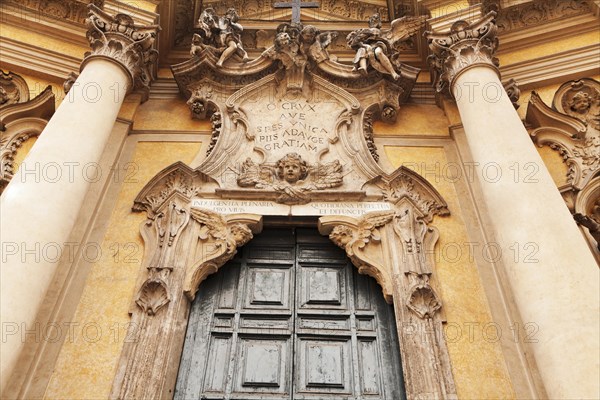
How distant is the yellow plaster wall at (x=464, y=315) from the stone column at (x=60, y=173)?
3683 millimetres

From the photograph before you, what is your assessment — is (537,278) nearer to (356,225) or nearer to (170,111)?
(356,225)

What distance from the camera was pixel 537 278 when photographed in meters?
4.41

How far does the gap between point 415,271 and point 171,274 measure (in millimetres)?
2453

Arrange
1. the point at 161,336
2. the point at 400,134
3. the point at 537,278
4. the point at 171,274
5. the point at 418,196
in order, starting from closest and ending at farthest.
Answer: the point at 537,278 → the point at 161,336 → the point at 171,274 → the point at 418,196 → the point at 400,134

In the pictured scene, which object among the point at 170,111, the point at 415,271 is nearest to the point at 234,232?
the point at 415,271

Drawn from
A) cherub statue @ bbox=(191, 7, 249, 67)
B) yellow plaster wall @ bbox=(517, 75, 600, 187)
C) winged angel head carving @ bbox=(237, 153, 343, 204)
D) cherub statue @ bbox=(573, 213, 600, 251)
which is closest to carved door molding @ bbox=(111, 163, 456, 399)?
winged angel head carving @ bbox=(237, 153, 343, 204)

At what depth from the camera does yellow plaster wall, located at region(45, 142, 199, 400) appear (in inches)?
186

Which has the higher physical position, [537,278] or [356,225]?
[356,225]

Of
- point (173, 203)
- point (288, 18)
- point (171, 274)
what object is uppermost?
point (288, 18)

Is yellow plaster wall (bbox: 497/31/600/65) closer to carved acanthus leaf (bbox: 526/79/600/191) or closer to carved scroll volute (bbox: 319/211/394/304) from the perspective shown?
carved acanthus leaf (bbox: 526/79/600/191)

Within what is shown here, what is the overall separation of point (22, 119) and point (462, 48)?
230 inches

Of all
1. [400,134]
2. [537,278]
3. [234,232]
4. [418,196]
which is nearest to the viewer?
[537,278]

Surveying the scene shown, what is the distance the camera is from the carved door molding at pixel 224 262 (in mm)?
4680

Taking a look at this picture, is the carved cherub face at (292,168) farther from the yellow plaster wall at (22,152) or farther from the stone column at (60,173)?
the yellow plaster wall at (22,152)
